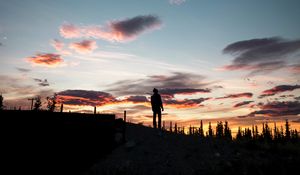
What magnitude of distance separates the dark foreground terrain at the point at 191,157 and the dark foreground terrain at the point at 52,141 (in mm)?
831

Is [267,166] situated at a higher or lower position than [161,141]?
lower

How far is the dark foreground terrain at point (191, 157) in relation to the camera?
13.9 metres

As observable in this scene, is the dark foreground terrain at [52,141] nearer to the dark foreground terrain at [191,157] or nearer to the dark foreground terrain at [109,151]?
the dark foreground terrain at [109,151]

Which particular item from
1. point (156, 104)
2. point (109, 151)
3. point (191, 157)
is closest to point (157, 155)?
point (191, 157)

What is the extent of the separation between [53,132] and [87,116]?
2.15 metres

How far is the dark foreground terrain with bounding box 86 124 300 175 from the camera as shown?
1391 centimetres

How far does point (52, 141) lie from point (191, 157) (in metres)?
6.83

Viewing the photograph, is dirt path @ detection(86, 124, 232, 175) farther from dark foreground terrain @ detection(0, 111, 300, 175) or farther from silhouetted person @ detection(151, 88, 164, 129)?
silhouetted person @ detection(151, 88, 164, 129)

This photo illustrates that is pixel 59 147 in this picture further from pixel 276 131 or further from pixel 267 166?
pixel 276 131

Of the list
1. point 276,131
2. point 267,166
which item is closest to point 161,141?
point 267,166

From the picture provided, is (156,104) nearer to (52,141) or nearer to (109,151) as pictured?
(109,151)

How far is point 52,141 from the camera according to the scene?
43.1 feet

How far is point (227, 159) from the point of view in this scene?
1528cm

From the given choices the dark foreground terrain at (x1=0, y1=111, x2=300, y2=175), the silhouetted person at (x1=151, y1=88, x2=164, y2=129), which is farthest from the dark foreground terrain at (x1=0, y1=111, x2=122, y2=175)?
the silhouetted person at (x1=151, y1=88, x2=164, y2=129)
